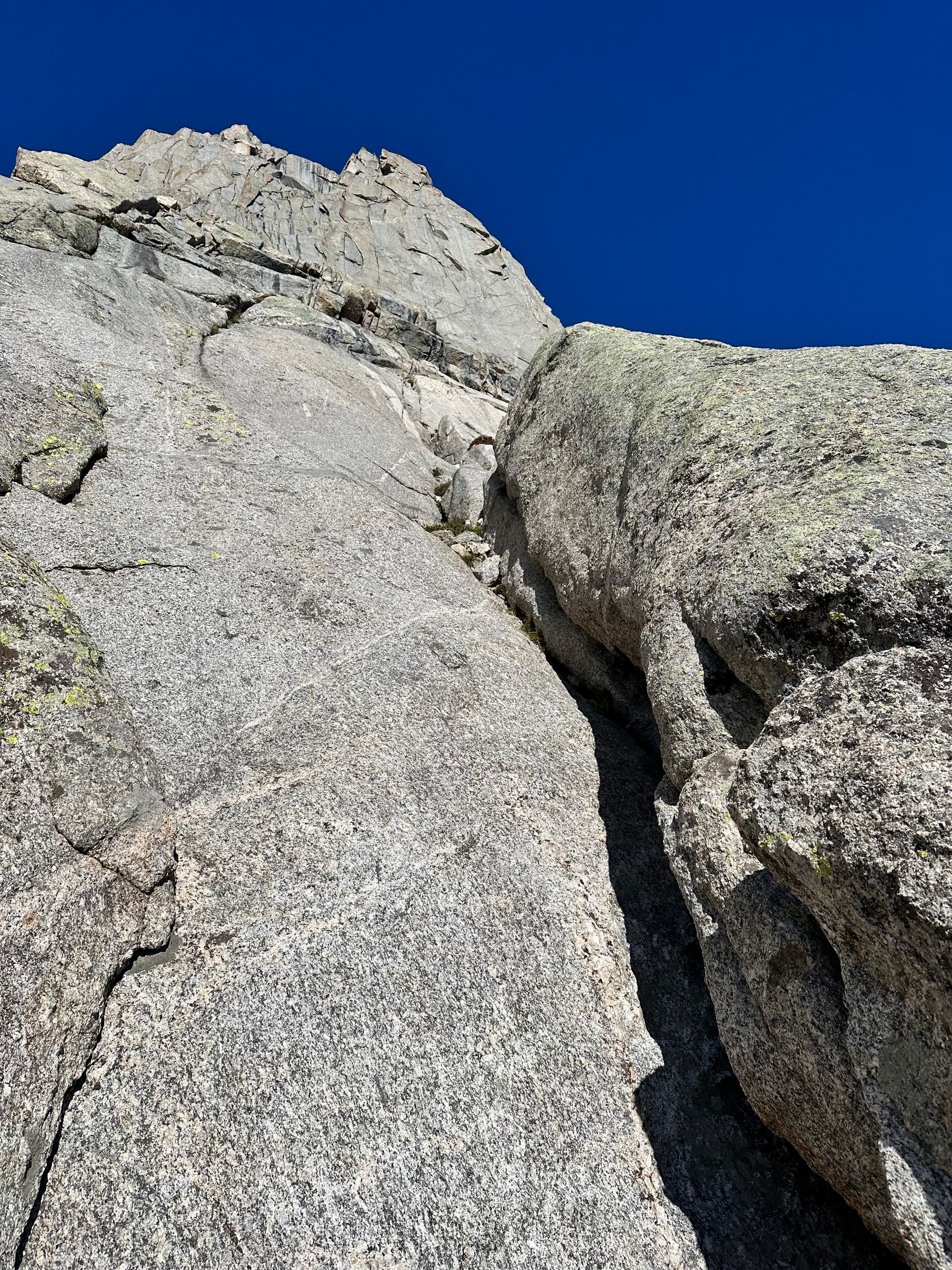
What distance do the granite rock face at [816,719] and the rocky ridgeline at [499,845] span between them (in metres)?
0.04

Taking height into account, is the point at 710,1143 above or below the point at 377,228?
below

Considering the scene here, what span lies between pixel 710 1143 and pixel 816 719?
4.38 metres

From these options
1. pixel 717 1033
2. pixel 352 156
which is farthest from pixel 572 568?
pixel 352 156

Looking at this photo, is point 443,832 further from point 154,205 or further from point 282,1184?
Answer: point 154,205

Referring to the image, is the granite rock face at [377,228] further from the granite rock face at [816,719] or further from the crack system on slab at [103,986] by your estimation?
the crack system on slab at [103,986]

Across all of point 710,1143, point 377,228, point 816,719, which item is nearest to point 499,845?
point 710,1143

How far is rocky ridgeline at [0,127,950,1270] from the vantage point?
5629mm

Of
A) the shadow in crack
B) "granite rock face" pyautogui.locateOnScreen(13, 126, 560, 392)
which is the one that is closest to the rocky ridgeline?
the shadow in crack

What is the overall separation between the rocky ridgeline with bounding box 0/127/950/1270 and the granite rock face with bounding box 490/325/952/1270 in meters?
A: 0.04

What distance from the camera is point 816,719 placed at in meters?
6.17

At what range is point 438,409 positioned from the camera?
87.3 ft

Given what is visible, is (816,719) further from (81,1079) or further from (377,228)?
(377,228)

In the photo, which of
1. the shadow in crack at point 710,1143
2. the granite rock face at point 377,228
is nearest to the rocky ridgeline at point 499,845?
the shadow in crack at point 710,1143

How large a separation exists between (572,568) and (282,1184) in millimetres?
9192
